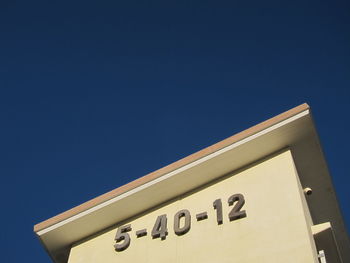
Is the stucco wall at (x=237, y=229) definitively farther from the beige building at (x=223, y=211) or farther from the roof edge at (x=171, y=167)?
the roof edge at (x=171, y=167)

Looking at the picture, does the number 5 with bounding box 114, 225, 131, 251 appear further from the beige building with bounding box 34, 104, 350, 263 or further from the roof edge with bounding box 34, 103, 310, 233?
the roof edge with bounding box 34, 103, 310, 233

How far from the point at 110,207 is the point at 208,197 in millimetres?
2229

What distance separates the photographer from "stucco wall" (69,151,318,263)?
26.4 feet

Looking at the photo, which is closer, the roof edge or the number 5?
the roof edge

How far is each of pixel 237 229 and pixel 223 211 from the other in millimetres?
596

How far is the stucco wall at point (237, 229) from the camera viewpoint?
805 centimetres

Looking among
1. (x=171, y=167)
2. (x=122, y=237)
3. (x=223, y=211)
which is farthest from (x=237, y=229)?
(x=122, y=237)

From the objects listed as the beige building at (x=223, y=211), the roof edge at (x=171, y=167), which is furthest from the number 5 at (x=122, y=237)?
the roof edge at (x=171, y=167)

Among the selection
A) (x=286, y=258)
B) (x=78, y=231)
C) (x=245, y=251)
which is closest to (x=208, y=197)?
(x=245, y=251)

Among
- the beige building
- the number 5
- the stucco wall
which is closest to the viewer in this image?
the stucco wall

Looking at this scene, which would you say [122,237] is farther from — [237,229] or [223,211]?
[237,229]

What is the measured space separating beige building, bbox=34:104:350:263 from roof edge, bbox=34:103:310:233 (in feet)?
0.07

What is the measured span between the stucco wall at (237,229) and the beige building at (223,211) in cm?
2

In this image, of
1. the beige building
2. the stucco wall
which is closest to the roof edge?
the beige building
